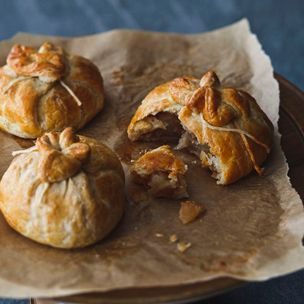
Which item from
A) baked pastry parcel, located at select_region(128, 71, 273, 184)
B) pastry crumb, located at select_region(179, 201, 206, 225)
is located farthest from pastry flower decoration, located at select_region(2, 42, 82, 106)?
pastry crumb, located at select_region(179, 201, 206, 225)

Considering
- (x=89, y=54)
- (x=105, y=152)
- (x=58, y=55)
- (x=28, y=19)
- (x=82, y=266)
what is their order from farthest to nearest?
(x=28, y=19)
(x=89, y=54)
(x=58, y=55)
(x=105, y=152)
(x=82, y=266)

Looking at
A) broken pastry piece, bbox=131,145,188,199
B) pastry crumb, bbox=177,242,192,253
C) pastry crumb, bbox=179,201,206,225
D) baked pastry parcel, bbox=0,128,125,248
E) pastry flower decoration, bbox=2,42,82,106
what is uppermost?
pastry flower decoration, bbox=2,42,82,106

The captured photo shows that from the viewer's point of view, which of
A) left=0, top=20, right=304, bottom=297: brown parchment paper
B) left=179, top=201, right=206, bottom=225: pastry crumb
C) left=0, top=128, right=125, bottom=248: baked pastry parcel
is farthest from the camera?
left=179, top=201, right=206, bottom=225: pastry crumb

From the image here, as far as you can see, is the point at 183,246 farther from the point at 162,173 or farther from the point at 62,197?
the point at 62,197

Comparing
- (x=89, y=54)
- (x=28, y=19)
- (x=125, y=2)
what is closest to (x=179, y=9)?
(x=125, y=2)

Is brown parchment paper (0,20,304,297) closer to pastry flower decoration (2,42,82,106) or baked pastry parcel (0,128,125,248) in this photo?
baked pastry parcel (0,128,125,248)

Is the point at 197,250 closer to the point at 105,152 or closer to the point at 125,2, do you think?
the point at 105,152
